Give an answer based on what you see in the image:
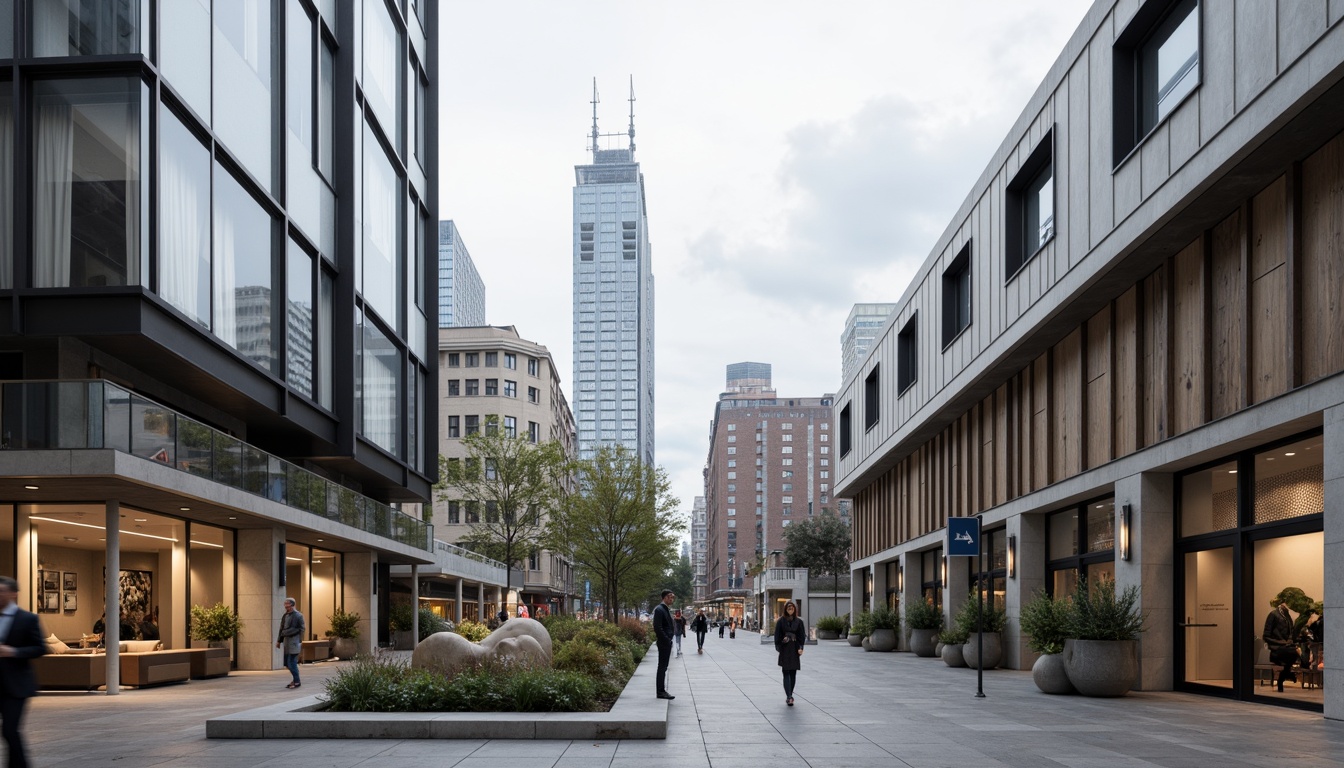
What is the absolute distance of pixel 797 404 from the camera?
7628 inches

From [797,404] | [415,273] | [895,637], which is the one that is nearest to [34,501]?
[415,273]

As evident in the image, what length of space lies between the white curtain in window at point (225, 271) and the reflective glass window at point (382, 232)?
9784mm

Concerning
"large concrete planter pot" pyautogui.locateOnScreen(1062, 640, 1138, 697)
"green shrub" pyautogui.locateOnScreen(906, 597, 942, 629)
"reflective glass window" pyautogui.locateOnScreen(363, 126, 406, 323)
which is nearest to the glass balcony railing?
"reflective glass window" pyautogui.locateOnScreen(363, 126, 406, 323)

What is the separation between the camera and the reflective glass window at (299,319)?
28.2 metres

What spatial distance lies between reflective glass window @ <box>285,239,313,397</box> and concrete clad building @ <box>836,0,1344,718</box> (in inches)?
665

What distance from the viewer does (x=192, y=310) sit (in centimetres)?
2248

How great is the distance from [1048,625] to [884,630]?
21.3 m

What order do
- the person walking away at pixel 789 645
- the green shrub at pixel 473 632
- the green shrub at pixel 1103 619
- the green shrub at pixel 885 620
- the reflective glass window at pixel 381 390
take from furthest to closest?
the green shrub at pixel 885 620, the green shrub at pixel 473 632, the reflective glass window at pixel 381 390, the green shrub at pixel 1103 619, the person walking away at pixel 789 645

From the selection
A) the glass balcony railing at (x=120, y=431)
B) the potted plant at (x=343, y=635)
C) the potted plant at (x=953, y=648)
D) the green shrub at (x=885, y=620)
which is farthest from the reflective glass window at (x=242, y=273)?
the green shrub at (x=885, y=620)

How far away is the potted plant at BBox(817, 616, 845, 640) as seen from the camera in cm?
5862

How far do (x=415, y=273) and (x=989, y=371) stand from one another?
22412mm

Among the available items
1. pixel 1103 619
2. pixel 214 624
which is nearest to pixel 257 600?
pixel 214 624

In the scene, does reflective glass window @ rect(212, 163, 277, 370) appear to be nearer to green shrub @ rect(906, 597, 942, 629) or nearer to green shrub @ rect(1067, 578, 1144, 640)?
green shrub @ rect(1067, 578, 1144, 640)

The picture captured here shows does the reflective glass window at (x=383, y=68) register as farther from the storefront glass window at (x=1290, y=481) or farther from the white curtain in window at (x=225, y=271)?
the storefront glass window at (x=1290, y=481)
